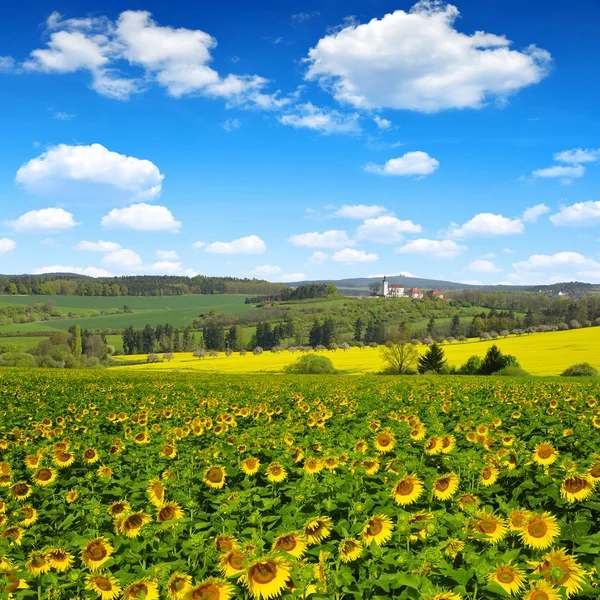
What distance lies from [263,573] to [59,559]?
2.09 m

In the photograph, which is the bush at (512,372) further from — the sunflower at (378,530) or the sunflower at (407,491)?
the sunflower at (378,530)

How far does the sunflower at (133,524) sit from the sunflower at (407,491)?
2.47 meters

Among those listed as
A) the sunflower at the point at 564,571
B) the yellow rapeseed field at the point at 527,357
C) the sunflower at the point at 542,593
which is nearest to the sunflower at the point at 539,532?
the sunflower at the point at 564,571

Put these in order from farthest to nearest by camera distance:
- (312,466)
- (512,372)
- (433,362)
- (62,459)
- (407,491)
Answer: (433,362)
(512,372)
(62,459)
(312,466)
(407,491)

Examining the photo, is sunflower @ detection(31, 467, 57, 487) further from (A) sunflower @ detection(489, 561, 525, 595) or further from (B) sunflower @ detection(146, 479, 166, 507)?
(A) sunflower @ detection(489, 561, 525, 595)

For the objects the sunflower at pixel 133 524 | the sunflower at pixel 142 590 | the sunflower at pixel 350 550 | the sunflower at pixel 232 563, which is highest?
the sunflower at pixel 232 563

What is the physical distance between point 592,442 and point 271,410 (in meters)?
7.24

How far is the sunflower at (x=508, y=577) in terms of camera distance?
10.3 feet

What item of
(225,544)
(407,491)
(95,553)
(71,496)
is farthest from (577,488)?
(71,496)

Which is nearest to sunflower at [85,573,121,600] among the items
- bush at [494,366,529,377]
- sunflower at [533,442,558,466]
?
sunflower at [533,442,558,466]

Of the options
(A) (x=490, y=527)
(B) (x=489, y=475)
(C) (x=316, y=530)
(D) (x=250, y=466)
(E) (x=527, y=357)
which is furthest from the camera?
(E) (x=527, y=357)

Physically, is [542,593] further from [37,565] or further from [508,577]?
[37,565]

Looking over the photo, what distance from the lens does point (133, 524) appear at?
14.5ft

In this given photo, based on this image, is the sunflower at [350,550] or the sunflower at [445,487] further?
the sunflower at [445,487]
